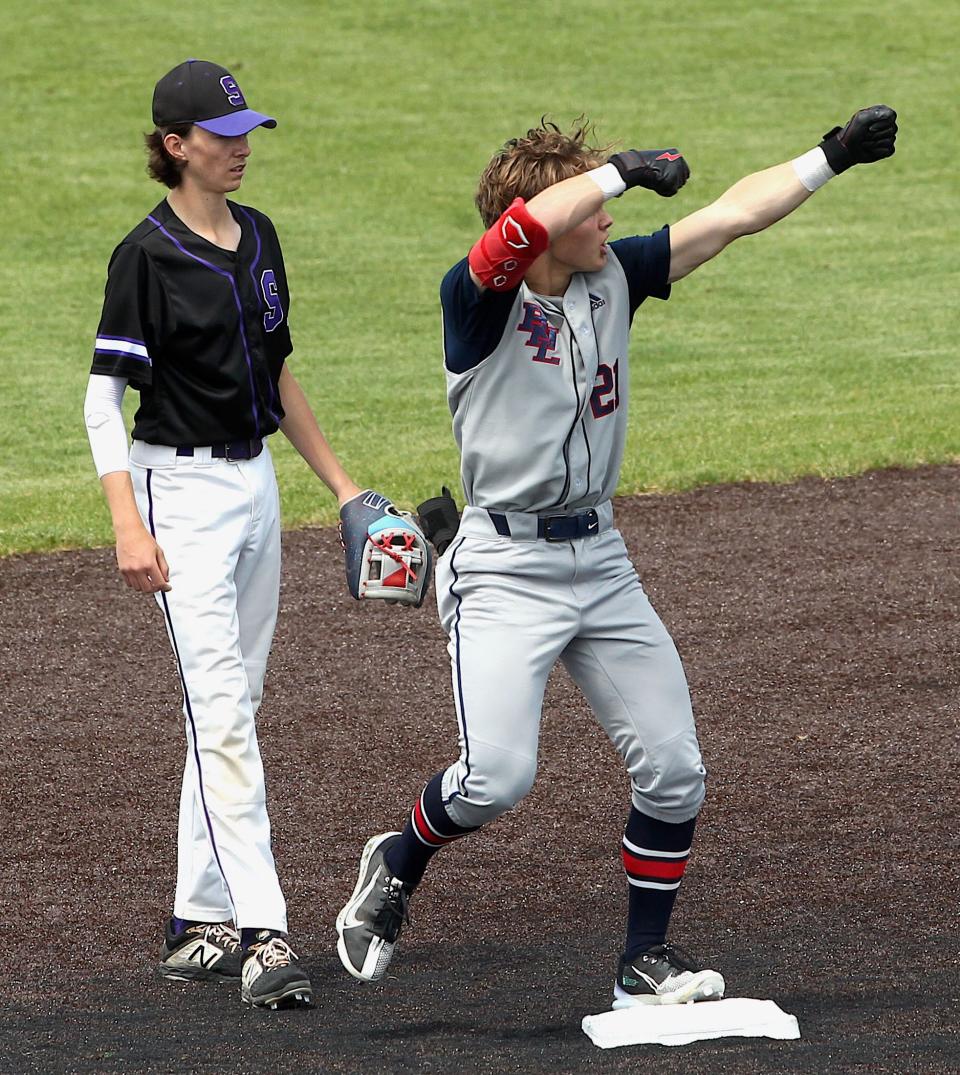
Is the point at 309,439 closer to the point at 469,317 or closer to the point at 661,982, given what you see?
the point at 469,317

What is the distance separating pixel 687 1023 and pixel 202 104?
8.73 feet

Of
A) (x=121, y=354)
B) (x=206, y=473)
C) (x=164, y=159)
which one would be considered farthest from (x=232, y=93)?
(x=206, y=473)

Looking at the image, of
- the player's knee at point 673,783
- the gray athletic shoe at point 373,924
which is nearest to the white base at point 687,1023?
the player's knee at point 673,783

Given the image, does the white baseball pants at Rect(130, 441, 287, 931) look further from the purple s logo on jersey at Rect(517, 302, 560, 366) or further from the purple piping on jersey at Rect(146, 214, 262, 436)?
the purple s logo on jersey at Rect(517, 302, 560, 366)

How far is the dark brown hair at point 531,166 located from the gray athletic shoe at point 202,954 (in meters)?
2.07

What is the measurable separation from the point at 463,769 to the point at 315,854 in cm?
146

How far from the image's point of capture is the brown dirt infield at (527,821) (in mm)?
4410

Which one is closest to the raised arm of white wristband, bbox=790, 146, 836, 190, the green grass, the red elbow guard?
the red elbow guard

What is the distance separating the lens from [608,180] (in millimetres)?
4219

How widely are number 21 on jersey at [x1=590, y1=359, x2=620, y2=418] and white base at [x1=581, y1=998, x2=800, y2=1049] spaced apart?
148 cm

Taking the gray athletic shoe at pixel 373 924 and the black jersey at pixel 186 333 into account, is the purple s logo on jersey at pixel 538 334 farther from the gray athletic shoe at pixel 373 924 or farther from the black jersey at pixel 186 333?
the gray athletic shoe at pixel 373 924

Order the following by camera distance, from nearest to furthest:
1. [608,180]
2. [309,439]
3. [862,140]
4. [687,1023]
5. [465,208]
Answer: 1. [608,180]
2. [687,1023]
3. [862,140]
4. [309,439]
5. [465,208]

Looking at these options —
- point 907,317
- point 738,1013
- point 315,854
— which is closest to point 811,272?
point 907,317

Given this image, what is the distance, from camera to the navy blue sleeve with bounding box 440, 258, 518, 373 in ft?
13.9
